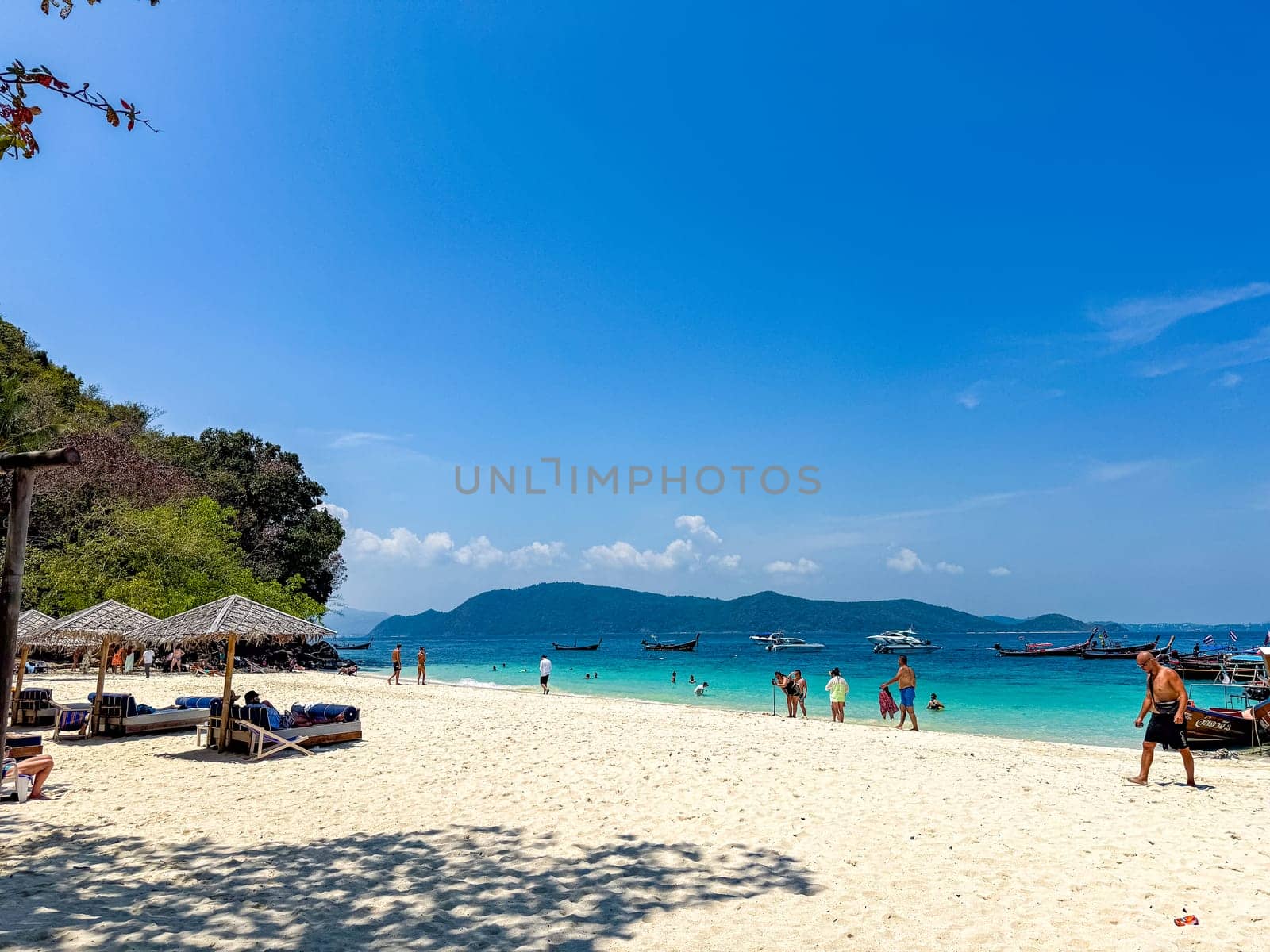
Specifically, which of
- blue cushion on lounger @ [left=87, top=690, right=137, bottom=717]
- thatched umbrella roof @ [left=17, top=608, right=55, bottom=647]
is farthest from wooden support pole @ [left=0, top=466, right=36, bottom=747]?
thatched umbrella roof @ [left=17, top=608, right=55, bottom=647]

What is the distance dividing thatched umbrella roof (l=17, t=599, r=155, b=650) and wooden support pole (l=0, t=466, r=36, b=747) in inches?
362

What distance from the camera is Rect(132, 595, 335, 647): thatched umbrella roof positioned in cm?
1237

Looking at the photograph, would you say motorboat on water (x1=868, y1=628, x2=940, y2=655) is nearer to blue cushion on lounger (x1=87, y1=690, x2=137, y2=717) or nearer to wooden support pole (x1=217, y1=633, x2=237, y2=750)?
blue cushion on lounger (x1=87, y1=690, x2=137, y2=717)

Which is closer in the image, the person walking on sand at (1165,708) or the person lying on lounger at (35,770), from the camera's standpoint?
the person lying on lounger at (35,770)

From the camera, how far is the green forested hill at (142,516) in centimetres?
2880

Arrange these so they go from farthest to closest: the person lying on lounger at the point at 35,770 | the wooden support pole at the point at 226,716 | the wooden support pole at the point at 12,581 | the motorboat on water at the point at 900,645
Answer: the motorboat on water at the point at 900,645, the wooden support pole at the point at 226,716, the person lying on lounger at the point at 35,770, the wooden support pole at the point at 12,581

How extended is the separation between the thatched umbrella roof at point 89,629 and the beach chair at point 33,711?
4.12 ft

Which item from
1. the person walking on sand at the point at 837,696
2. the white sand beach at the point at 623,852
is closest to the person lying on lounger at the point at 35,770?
the white sand beach at the point at 623,852

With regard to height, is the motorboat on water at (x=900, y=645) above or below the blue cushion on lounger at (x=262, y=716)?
below

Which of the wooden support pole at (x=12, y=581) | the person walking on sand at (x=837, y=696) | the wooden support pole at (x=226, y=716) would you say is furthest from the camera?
the person walking on sand at (x=837, y=696)

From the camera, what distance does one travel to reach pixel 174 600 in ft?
97.4

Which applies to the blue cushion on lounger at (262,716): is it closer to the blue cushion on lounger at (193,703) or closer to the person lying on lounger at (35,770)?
the person lying on lounger at (35,770)

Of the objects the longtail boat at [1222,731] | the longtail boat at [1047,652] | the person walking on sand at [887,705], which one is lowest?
the longtail boat at [1047,652]

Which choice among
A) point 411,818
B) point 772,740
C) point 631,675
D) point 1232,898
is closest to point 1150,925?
point 1232,898
